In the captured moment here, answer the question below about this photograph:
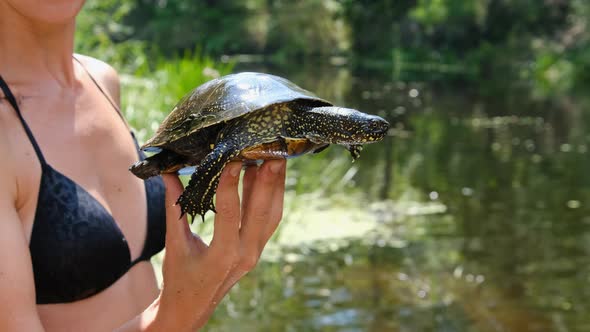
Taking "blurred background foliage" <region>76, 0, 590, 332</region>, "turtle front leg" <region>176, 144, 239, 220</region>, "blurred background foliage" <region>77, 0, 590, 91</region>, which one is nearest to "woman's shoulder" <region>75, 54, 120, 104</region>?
"turtle front leg" <region>176, 144, 239, 220</region>

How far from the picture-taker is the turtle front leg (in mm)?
1418

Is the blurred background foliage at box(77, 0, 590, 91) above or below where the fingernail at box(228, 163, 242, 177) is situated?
below

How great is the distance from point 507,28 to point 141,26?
1845 cm

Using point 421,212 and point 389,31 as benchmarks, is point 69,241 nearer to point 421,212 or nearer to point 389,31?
point 421,212

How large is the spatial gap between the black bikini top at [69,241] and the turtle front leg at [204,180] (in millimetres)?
216

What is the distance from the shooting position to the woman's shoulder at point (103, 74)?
6.43 ft

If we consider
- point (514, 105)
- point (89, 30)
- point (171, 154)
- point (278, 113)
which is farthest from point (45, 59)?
point (514, 105)

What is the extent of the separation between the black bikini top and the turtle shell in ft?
0.65

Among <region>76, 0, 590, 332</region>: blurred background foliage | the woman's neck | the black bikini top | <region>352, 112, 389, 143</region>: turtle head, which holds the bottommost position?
<region>76, 0, 590, 332</region>: blurred background foliage

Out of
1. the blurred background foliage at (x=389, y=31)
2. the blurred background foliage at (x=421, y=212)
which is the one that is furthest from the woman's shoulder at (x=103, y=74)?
the blurred background foliage at (x=389, y=31)

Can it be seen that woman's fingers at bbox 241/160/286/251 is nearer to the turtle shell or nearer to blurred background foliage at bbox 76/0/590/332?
the turtle shell

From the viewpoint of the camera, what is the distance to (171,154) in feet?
5.24

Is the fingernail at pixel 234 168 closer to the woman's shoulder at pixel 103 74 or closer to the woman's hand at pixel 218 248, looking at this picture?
the woman's hand at pixel 218 248

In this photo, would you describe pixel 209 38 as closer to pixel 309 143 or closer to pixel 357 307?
pixel 357 307
